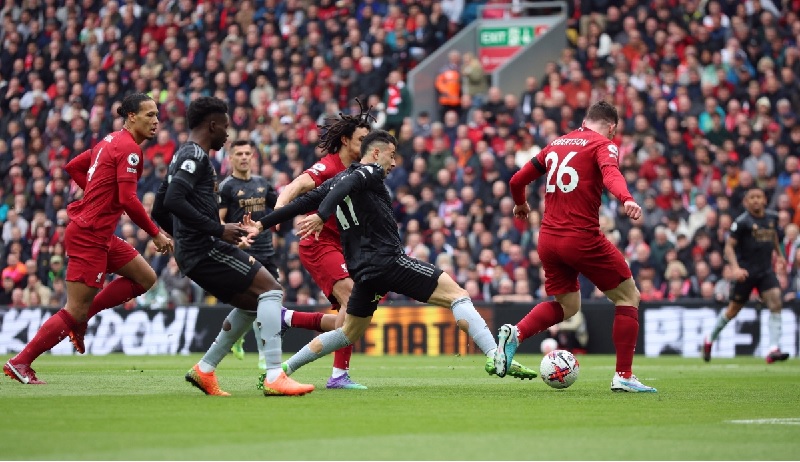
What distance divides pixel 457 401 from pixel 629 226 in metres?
12.0

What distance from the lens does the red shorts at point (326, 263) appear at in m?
12.6

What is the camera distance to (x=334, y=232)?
12938 millimetres

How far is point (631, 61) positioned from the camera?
23797mm

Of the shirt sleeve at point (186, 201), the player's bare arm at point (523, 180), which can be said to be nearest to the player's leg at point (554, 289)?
→ the player's bare arm at point (523, 180)

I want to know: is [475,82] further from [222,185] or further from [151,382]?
[151,382]

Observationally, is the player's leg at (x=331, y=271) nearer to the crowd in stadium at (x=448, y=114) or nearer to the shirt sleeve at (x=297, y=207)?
the shirt sleeve at (x=297, y=207)

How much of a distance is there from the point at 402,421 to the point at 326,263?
435cm

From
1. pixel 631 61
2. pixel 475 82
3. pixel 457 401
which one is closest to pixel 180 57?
pixel 475 82

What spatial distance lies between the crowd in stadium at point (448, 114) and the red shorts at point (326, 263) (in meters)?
8.97

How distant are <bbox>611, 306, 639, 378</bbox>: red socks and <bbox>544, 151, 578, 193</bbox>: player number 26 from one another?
1.07 metres

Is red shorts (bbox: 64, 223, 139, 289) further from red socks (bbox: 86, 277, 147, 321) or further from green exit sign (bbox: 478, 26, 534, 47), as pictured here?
green exit sign (bbox: 478, 26, 534, 47)

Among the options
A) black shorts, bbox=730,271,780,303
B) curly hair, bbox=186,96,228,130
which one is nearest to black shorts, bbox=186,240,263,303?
curly hair, bbox=186,96,228,130

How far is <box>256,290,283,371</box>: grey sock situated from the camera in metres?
10.2

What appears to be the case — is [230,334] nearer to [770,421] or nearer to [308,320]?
[308,320]
